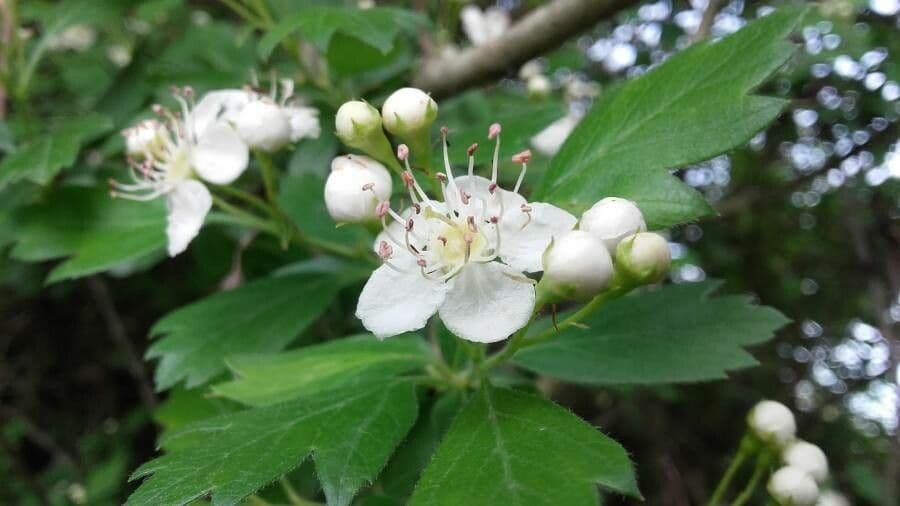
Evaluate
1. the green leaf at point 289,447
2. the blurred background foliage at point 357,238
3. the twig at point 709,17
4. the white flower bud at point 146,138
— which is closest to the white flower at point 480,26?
the blurred background foliage at point 357,238

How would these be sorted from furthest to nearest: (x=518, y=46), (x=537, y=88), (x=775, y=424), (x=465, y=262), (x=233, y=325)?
(x=537, y=88)
(x=518, y=46)
(x=233, y=325)
(x=775, y=424)
(x=465, y=262)

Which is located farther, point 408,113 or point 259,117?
point 259,117

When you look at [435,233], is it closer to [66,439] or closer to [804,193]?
[66,439]

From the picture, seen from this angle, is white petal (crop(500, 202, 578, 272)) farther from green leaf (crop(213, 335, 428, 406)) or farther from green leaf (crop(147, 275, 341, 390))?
green leaf (crop(147, 275, 341, 390))

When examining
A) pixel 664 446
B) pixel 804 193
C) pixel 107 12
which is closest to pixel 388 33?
pixel 107 12

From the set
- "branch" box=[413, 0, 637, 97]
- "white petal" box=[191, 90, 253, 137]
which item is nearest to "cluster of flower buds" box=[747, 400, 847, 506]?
"branch" box=[413, 0, 637, 97]

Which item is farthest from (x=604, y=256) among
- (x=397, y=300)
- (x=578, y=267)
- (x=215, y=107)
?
(x=215, y=107)

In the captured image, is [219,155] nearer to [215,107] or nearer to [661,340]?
[215,107]
